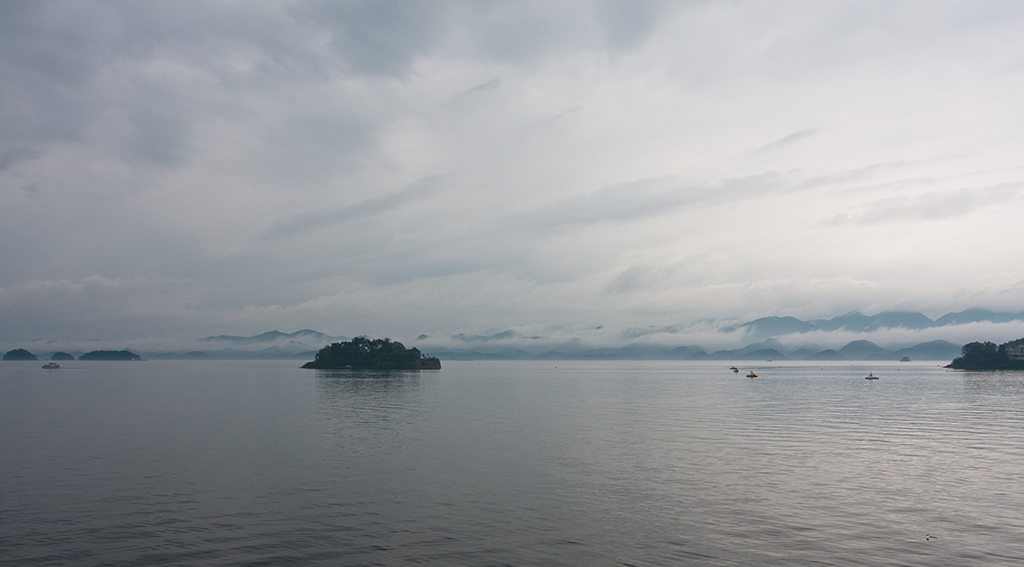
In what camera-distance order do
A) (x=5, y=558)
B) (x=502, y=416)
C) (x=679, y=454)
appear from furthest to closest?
(x=502, y=416) < (x=679, y=454) < (x=5, y=558)

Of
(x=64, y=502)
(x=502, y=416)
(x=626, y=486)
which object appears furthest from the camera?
(x=502, y=416)

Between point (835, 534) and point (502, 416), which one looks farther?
point (502, 416)

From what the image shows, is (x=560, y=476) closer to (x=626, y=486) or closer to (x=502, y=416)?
(x=626, y=486)

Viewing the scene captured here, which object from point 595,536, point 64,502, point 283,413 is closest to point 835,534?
point 595,536

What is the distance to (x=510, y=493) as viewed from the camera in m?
36.8

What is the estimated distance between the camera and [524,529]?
1174 inches

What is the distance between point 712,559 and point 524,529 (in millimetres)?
8870

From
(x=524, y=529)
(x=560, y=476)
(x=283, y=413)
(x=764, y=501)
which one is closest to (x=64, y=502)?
(x=524, y=529)

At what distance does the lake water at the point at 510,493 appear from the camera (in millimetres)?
26906

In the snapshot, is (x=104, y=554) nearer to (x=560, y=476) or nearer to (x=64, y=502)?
(x=64, y=502)

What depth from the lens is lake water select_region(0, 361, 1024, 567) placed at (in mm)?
26906

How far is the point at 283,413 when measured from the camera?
8475cm

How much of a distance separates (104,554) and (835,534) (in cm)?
3316

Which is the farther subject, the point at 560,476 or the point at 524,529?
the point at 560,476
